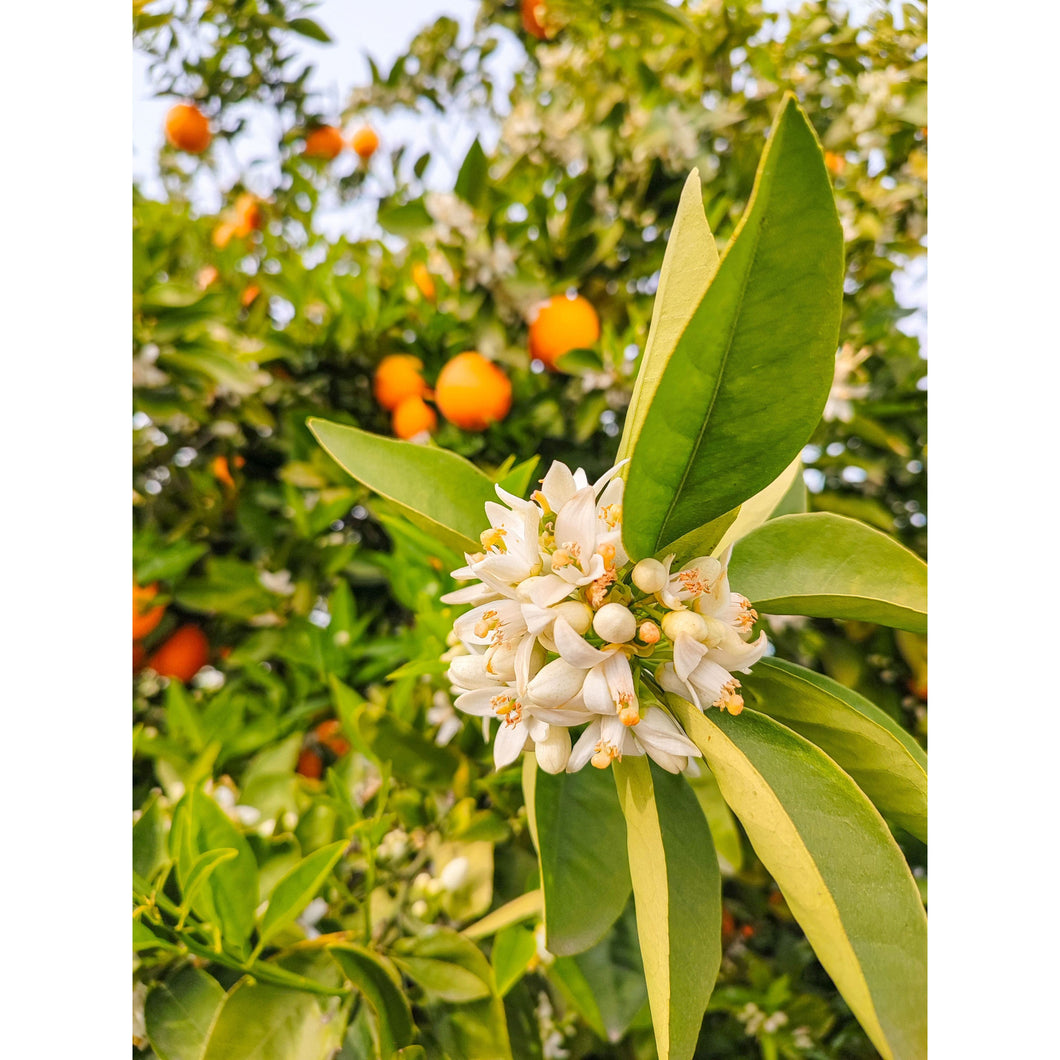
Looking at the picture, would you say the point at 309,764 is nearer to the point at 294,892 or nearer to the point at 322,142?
the point at 294,892

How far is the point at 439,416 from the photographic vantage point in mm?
885

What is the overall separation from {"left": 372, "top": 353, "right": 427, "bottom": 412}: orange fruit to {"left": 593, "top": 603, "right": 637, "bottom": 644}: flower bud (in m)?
0.61

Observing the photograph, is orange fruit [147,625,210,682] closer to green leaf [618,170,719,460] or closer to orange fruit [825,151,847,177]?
green leaf [618,170,719,460]

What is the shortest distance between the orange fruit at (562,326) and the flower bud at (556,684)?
54 cm

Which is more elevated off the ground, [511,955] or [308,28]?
[308,28]

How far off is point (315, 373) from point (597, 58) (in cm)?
53

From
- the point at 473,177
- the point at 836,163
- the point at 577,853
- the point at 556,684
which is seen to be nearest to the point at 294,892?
the point at 577,853

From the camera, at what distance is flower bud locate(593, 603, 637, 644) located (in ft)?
1.03

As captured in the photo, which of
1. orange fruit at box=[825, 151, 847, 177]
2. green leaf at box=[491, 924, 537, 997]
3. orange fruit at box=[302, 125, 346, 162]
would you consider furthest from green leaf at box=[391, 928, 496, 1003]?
orange fruit at box=[302, 125, 346, 162]

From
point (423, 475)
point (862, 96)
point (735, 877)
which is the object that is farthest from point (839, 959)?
point (862, 96)

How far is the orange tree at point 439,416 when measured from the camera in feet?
2.11

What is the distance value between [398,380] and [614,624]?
0.64 meters

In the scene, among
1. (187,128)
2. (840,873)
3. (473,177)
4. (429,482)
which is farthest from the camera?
(187,128)

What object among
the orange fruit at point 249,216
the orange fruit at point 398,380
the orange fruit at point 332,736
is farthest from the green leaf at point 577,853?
the orange fruit at point 249,216
